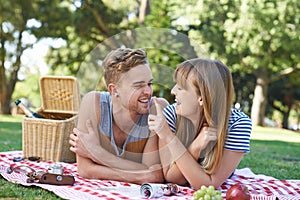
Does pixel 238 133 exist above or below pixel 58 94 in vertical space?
below

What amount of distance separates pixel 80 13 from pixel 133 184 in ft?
41.6

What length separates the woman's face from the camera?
2.68 metres

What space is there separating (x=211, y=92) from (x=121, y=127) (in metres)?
0.71

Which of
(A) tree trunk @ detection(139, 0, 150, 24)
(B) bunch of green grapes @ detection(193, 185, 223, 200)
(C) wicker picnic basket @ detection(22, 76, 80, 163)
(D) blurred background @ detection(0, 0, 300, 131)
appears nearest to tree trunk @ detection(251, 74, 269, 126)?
(D) blurred background @ detection(0, 0, 300, 131)

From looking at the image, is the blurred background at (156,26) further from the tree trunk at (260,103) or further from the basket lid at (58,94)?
the basket lid at (58,94)

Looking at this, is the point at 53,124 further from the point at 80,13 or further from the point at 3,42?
the point at 3,42

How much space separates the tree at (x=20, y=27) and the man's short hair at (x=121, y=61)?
38.6 ft

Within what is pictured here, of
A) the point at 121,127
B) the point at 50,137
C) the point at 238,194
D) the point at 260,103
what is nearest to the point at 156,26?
the point at 260,103

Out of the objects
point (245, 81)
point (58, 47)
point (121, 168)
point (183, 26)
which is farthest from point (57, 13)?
point (121, 168)

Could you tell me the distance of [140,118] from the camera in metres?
2.95

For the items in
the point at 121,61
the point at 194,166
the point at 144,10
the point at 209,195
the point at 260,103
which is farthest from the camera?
the point at 260,103

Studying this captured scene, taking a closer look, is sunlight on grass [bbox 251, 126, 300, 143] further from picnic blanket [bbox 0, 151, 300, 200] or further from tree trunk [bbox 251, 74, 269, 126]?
picnic blanket [bbox 0, 151, 300, 200]

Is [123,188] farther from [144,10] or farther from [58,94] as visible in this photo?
[144,10]

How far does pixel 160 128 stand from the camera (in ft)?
8.61
